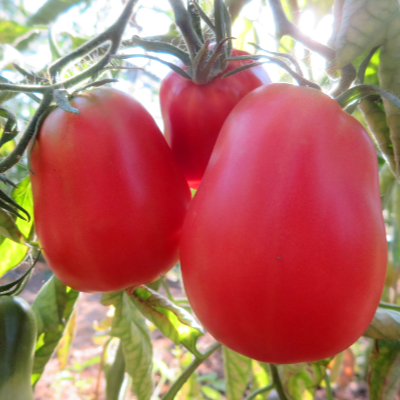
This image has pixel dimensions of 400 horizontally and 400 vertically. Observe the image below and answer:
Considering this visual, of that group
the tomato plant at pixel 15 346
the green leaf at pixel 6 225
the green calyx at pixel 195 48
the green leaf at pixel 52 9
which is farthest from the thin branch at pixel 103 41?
the green leaf at pixel 52 9

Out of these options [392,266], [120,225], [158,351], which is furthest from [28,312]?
[158,351]

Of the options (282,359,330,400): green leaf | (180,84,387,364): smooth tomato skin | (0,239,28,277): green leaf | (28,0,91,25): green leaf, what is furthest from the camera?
(28,0,91,25): green leaf

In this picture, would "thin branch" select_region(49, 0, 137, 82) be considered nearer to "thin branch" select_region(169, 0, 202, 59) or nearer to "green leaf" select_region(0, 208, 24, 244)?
"thin branch" select_region(169, 0, 202, 59)

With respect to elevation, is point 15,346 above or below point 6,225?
below

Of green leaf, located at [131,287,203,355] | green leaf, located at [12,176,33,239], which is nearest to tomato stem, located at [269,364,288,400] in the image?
green leaf, located at [131,287,203,355]

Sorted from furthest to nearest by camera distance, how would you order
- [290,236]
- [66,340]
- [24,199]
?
[66,340]
[24,199]
[290,236]

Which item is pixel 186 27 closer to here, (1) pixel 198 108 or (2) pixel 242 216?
(1) pixel 198 108

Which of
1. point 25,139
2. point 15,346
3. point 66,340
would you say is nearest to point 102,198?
point 25,139
